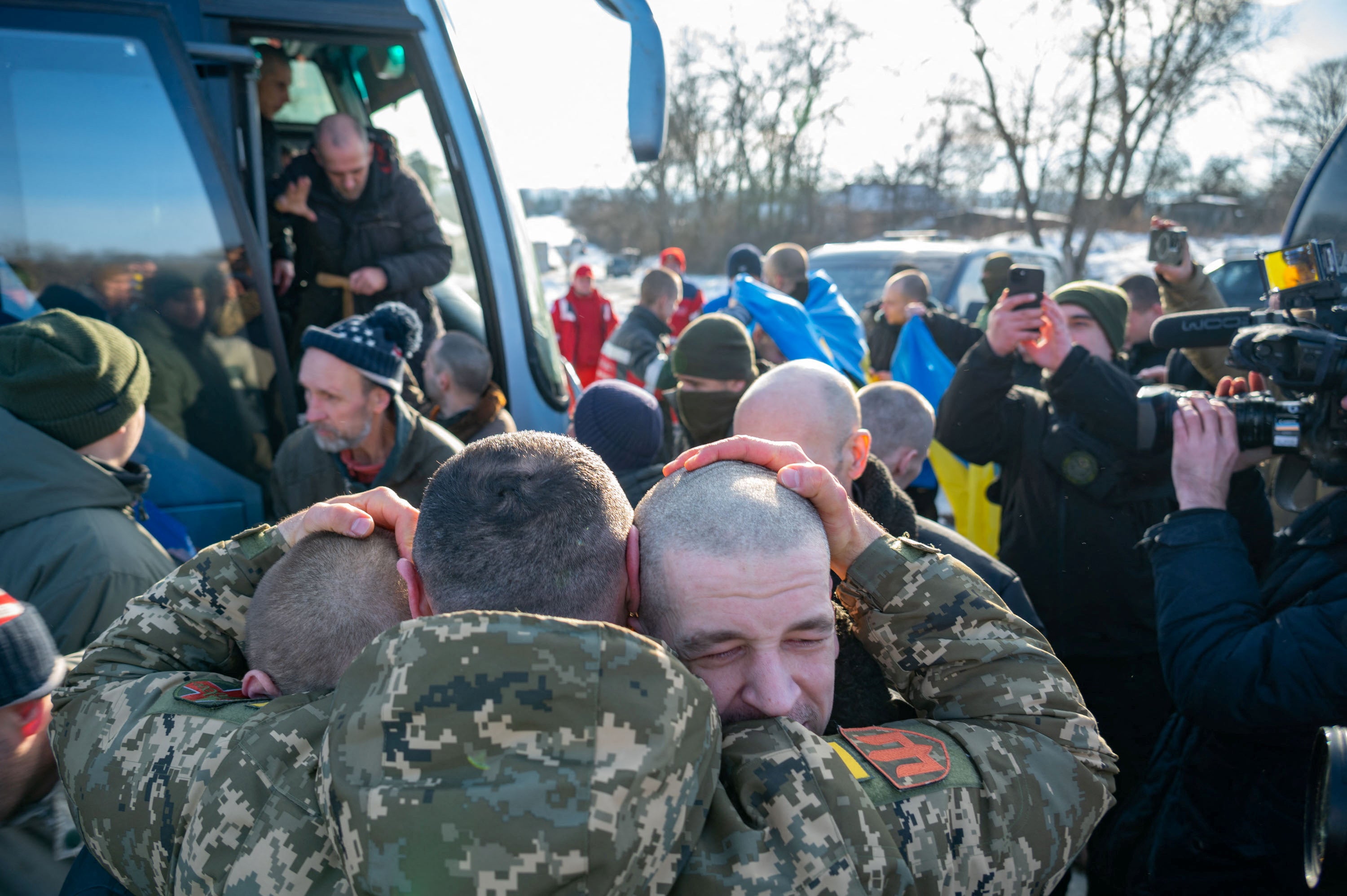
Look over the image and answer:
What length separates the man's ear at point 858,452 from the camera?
7.09ft

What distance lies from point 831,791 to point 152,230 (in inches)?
118

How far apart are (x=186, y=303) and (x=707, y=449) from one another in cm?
244

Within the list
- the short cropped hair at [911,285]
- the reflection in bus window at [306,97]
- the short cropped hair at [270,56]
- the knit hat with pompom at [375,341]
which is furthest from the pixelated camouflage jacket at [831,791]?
the short cropped hair at [911,285]

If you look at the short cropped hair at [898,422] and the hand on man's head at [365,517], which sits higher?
the hand on man's head at [365,517]

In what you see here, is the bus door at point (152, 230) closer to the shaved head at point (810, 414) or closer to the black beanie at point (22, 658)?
the black beanie at point (22, 658)

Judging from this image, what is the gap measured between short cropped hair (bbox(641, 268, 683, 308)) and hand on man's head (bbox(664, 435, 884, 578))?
18.0 ft

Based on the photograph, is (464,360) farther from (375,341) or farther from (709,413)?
(709,413)

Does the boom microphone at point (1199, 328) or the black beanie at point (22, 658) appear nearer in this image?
the black beanie at point (22, 658)

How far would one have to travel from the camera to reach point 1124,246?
2466cm

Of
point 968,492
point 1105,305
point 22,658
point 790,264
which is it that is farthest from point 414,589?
point 790,264

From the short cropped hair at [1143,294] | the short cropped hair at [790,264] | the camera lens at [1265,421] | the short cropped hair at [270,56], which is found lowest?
the camera lens at [1265,421]

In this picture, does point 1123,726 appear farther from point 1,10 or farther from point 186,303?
point 1,10

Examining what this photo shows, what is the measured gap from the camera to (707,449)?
1446 mm

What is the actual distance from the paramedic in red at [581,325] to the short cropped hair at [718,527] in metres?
6.69
